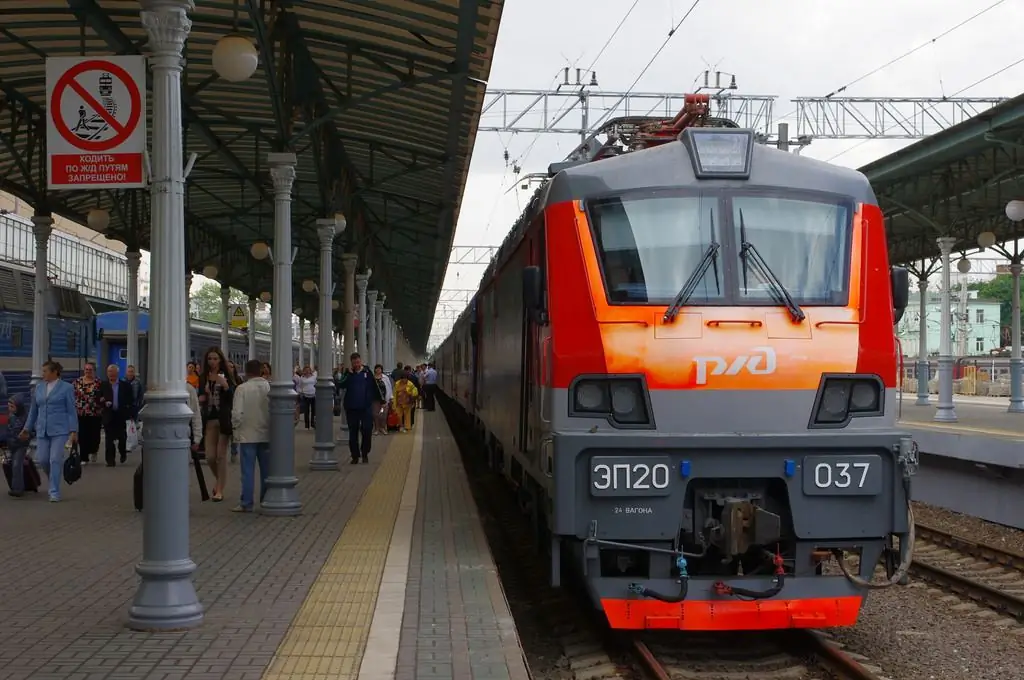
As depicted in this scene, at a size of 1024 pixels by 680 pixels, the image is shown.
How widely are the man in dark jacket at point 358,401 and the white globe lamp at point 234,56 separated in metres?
8.62

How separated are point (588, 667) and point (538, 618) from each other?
5.77 ft

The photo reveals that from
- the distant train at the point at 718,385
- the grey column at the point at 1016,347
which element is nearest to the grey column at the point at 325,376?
the distant train at the point at 718,385

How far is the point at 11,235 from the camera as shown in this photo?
107 ft

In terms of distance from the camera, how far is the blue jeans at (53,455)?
1363 centimetres

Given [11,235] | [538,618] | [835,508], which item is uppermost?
[11,235]

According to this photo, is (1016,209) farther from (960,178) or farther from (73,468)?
(73,468)

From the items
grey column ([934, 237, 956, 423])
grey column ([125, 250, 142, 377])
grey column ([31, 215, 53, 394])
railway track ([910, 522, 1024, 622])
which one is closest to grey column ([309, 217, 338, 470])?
grey column ([31, 215, 53, 394])

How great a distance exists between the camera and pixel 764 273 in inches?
314

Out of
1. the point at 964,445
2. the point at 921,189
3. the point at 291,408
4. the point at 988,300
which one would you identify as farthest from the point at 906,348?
the point at 291,408

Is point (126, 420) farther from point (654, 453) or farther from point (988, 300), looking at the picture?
point (988, 300)

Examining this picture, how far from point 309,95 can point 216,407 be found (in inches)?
168

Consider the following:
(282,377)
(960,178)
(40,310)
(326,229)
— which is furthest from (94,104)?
(960,178)

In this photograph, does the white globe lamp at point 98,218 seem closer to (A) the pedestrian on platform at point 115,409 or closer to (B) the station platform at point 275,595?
(A) the pedestrian on platform at point 115,409

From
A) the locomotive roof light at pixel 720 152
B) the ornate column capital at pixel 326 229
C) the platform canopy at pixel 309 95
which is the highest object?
the platform canopy at pixel 309 95
